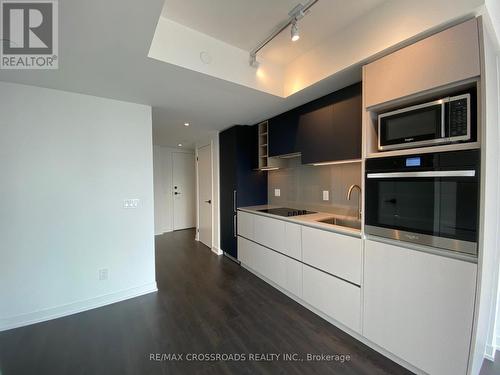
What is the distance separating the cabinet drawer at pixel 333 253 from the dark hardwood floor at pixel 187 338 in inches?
22.2

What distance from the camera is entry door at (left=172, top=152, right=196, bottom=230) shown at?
18.8 feet

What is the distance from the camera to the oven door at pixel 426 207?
1.18 meters

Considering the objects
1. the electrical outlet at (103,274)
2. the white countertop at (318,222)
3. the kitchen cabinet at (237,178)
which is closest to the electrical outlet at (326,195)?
the white countertop at (318,222)

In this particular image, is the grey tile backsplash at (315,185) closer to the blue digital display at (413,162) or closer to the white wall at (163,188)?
the blue digital display at (413,162)

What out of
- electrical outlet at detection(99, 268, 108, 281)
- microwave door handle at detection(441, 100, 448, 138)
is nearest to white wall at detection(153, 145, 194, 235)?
electrical outlet at detection(99, 268, 108, 281)

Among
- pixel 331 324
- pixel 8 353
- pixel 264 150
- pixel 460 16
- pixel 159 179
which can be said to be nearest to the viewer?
pixel 460 16

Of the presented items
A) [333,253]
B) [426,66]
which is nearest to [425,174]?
[426,66]

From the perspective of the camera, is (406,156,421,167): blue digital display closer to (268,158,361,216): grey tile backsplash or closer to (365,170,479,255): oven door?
(365,170,479,255): oven door

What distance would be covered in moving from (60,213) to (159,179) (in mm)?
3389

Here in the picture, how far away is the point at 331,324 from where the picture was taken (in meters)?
1.98

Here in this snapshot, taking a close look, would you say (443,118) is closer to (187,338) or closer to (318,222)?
(318,222)

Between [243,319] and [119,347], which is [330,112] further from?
[119,347]

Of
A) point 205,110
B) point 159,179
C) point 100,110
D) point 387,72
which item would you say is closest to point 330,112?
point 387,72

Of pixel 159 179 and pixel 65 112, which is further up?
pixel 65 112
